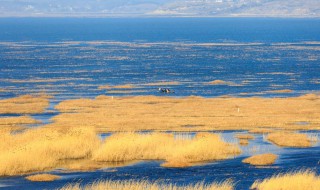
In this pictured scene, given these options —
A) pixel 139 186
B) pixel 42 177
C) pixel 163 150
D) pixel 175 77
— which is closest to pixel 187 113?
pixel 163 150

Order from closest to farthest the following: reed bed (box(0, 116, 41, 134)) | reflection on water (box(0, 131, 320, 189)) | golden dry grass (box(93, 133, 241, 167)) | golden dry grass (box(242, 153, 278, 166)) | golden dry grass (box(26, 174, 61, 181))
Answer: reflection on water (box(0, 131, 320, 189))
golden dry grass (box(26, 174, 61, 181))
golden dry grass (box(242, 153, 278, 166))
golden dry grass (box(93, 133, 241, 167))
reed bed (box(0, 116, 41, 134))

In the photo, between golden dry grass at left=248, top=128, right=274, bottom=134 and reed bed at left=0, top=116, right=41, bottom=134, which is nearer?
golden dry grass at left=248, top=128, right=274, bottom=134

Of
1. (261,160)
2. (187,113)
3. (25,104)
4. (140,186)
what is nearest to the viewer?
(140,186)

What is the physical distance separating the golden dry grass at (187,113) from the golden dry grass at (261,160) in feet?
45.6

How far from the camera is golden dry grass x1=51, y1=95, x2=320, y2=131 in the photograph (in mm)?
66500

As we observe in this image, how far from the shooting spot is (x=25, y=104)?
84938 mm

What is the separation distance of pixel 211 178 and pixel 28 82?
2914 inches

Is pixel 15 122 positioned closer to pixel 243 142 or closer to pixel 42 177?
pixel 243 142

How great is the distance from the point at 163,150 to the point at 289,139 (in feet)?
36.1

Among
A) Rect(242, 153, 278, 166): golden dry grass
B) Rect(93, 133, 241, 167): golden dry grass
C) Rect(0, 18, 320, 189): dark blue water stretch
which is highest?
Rect(93, 133, 241, 167): golden dry grass

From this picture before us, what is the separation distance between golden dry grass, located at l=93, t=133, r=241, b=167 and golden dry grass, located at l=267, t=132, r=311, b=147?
16.4 ft

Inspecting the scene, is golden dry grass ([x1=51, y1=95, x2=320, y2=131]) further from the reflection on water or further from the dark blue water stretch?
the reflection on water

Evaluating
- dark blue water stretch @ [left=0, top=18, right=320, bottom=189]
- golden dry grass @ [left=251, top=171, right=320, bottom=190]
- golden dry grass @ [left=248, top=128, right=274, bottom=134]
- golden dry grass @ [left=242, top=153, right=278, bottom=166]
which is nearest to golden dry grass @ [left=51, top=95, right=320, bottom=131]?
golden dry grass @ [left=248, top=128, right=274, bottom=134]

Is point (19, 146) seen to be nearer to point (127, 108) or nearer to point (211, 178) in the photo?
point (211, 178)
